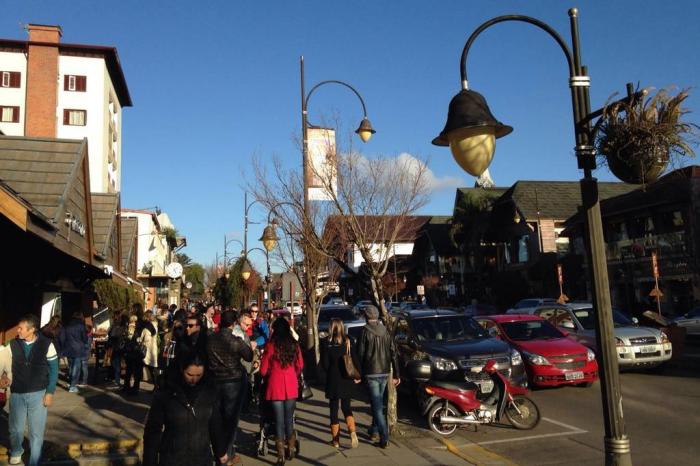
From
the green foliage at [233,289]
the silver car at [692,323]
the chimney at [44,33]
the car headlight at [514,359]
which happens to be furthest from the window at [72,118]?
the car headlight at [514,359]

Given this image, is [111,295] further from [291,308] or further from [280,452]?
[280,452]

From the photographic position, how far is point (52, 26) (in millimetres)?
42719

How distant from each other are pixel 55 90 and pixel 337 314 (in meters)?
33.2

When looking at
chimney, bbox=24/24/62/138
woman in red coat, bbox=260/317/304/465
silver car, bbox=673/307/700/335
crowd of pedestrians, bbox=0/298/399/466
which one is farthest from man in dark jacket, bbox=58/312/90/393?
chimney, bbox=24/24/62/138

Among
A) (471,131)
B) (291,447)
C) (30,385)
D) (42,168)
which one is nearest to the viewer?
(471,131)

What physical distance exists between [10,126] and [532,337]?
A: 4075cm

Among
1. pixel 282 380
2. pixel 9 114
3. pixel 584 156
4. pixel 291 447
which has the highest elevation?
pixel 9 114

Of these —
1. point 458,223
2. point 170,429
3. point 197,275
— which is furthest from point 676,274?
point 197,275

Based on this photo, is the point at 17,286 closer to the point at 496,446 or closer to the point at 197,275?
the point at 496,446

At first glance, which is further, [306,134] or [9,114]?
[9,114]

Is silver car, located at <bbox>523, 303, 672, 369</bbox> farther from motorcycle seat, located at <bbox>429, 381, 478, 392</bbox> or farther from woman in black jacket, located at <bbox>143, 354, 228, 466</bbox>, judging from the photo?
woman in black jacket, located at <bbox>143, 354, 228, 466</bbox>

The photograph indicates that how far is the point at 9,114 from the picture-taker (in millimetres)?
41094

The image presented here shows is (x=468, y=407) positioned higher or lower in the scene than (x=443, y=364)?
lower

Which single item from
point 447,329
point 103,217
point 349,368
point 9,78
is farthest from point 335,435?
point 9,78
